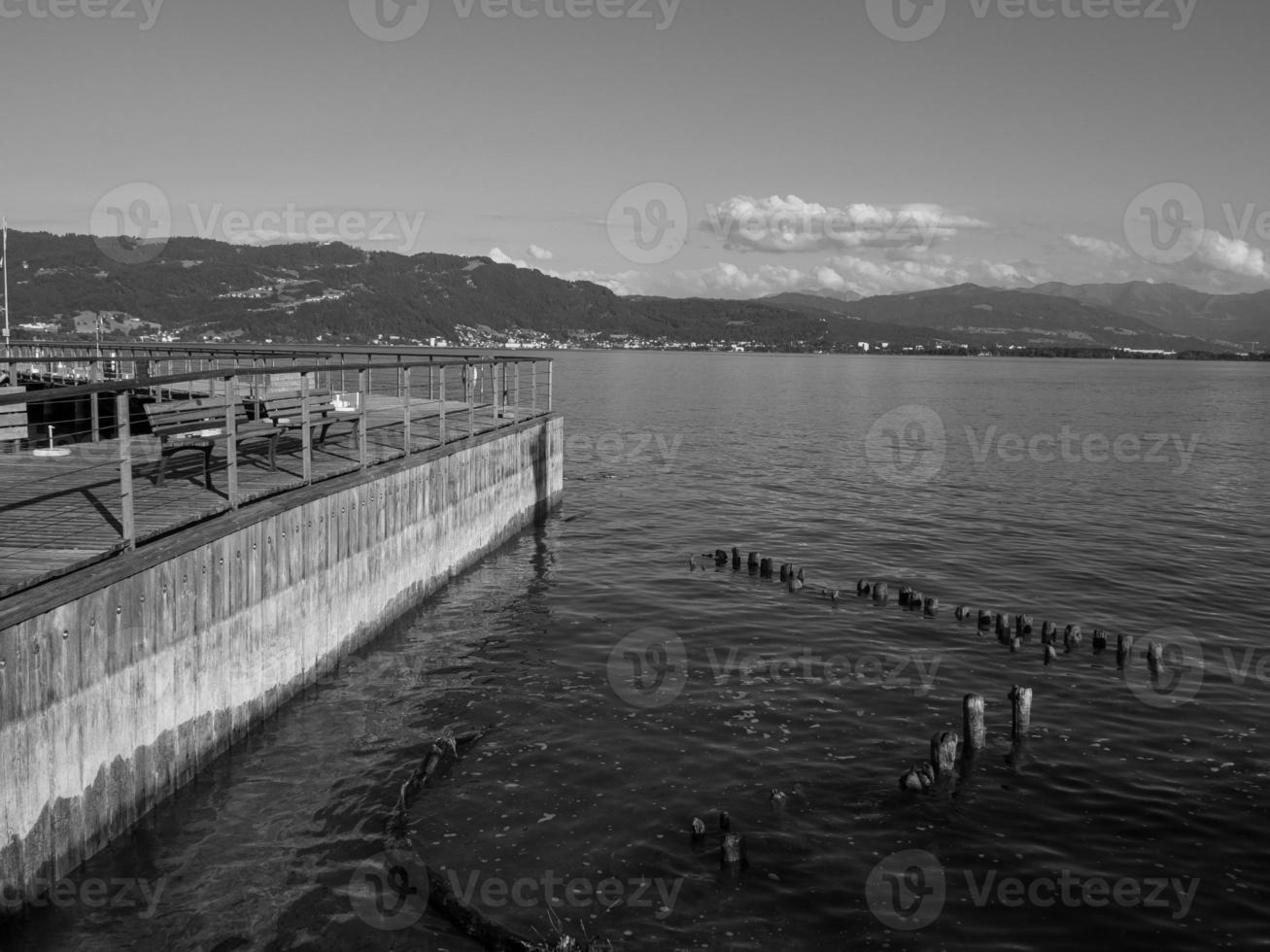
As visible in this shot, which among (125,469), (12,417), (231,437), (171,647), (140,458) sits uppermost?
(231,437)

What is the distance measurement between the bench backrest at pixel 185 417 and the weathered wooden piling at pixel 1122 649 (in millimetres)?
13684

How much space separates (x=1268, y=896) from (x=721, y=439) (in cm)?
4477

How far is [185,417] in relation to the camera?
13117 mm

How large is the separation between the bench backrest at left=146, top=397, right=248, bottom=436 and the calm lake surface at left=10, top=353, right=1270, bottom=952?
379cm

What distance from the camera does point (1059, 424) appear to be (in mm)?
68000

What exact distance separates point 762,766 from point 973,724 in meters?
2.72

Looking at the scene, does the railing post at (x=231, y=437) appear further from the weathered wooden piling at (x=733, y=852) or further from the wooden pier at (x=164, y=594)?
the weathered wooden piling at (x=733, y=852)

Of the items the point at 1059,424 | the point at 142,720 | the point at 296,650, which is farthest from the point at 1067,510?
the point at 1059,424

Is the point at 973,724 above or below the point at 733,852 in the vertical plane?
above

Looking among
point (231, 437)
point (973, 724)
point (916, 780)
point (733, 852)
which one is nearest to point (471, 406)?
point (231, 437)

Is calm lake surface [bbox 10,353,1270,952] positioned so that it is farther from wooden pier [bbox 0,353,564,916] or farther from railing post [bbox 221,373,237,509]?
railing post [bbox 221,373,237,509]

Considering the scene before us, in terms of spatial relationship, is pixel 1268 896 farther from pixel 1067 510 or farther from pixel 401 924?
pixel 1067 510

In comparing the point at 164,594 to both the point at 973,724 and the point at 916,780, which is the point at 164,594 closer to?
the point at 916,780

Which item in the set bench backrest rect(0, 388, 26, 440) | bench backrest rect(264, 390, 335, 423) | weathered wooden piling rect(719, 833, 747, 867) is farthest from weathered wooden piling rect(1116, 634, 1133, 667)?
bench backrest rect(0, 388, 26, 440)
